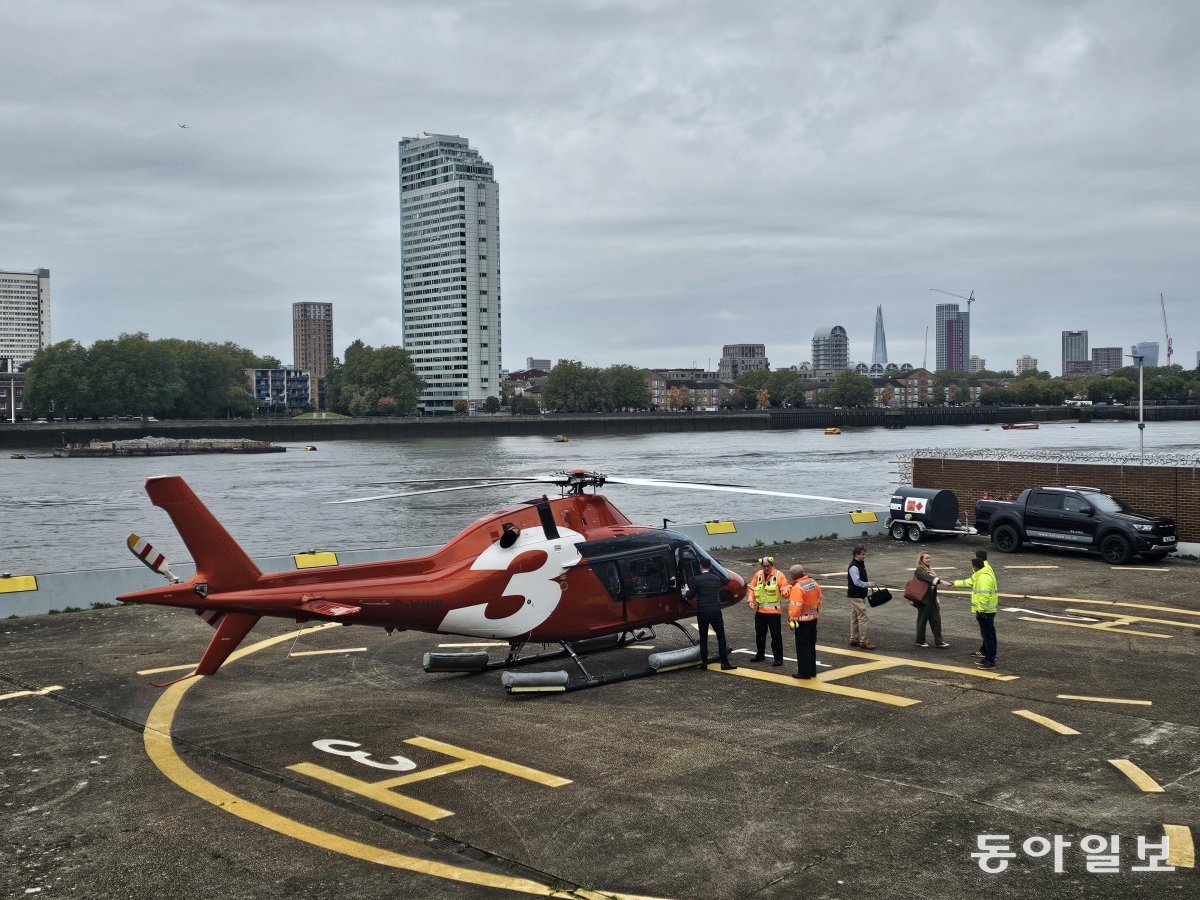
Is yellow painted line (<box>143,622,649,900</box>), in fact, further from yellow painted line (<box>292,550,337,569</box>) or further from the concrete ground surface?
yellow painted line (<box>292,550,337,569</box>)

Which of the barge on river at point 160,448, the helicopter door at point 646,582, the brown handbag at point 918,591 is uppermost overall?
the helicopter door at point 646,582

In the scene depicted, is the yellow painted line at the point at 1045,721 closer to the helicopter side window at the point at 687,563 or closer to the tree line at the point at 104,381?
the helicopter side window at the point at 687,563

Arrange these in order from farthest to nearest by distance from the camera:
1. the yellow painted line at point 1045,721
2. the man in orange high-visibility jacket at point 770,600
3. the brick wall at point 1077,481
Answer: the brick wall at point 1077,481 → the man in orange high-visibility jacket at point 770,600 → the yellow painted line at point 1045,721

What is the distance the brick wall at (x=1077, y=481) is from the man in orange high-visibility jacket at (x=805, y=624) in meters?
17.4

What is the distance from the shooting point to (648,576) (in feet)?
52.1

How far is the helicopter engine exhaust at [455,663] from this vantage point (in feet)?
51.5

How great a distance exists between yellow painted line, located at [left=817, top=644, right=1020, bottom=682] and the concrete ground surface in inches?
2.9


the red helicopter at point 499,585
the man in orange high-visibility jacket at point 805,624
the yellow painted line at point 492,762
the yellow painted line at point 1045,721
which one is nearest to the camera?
the yellow painted line at point 492,762

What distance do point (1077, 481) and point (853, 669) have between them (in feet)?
58.7

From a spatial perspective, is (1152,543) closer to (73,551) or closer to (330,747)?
(330,747)

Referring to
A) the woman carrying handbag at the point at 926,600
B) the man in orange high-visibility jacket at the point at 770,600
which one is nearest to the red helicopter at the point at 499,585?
the man in orange high-visibility jacket at the point at 770,600

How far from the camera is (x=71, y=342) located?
15812cm

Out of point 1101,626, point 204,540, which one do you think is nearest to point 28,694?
point 204,540

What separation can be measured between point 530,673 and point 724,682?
282 centimetres
